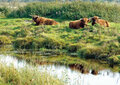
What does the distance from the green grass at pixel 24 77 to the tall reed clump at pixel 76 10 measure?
14.9 meters

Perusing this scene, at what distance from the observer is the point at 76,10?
25688 millimetres

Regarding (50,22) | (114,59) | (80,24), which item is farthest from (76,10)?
(114,59)

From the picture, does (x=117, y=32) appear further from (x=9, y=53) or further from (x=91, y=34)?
(x=9, y=53)

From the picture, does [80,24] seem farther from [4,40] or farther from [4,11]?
[4,11]

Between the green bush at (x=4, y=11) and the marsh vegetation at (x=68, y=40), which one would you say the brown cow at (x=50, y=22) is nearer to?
the marsh vegetation at (x=68, y=40)

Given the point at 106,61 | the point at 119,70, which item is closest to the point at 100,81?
the point at 119,70

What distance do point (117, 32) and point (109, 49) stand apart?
3.56m

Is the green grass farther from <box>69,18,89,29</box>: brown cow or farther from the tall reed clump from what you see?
the tall reed clump

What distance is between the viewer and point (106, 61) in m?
15.5

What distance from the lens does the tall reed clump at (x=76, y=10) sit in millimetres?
24891

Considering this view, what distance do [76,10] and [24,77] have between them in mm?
16105

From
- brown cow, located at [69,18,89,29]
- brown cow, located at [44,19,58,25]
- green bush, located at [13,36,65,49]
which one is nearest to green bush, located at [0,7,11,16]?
brown cow, located at [44,19,58,25]

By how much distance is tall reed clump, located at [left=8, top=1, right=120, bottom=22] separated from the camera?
24.9 m

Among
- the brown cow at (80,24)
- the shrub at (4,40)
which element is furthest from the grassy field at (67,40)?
the brown cow at (80,24)
